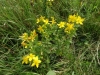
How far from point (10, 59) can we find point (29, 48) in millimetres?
229

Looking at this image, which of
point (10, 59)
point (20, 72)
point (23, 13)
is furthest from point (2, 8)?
point (20, 72)

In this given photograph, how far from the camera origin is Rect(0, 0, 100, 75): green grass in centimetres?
229

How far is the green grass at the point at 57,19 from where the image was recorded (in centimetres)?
229

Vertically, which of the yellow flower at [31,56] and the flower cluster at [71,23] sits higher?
the flower cluster at [71,23]

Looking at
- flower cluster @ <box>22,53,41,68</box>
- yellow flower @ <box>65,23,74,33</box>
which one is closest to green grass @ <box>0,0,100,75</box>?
flower cluster @ <box>22,53,41,68</box>

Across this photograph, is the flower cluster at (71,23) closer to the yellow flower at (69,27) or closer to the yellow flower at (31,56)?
the yellow flower at (69,27)

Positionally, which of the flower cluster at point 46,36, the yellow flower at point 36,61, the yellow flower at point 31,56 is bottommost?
the yellow flower at point 36,61

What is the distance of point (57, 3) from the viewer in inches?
105

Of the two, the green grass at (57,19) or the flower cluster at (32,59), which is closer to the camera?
the flower cluster at (32,59)

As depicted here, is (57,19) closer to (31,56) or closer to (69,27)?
(69,27)

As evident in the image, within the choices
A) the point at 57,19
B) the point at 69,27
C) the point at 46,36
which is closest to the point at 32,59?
the point at 46,36

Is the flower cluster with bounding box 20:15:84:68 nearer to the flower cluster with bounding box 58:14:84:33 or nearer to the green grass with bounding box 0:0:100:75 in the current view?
the flower cluster with bounding box 58:14:84:33

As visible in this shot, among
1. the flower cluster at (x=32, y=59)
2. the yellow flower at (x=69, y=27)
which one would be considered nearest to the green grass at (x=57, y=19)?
the flower cluster at (x=32, y=59)

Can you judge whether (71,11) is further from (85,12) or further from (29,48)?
(29,48)
